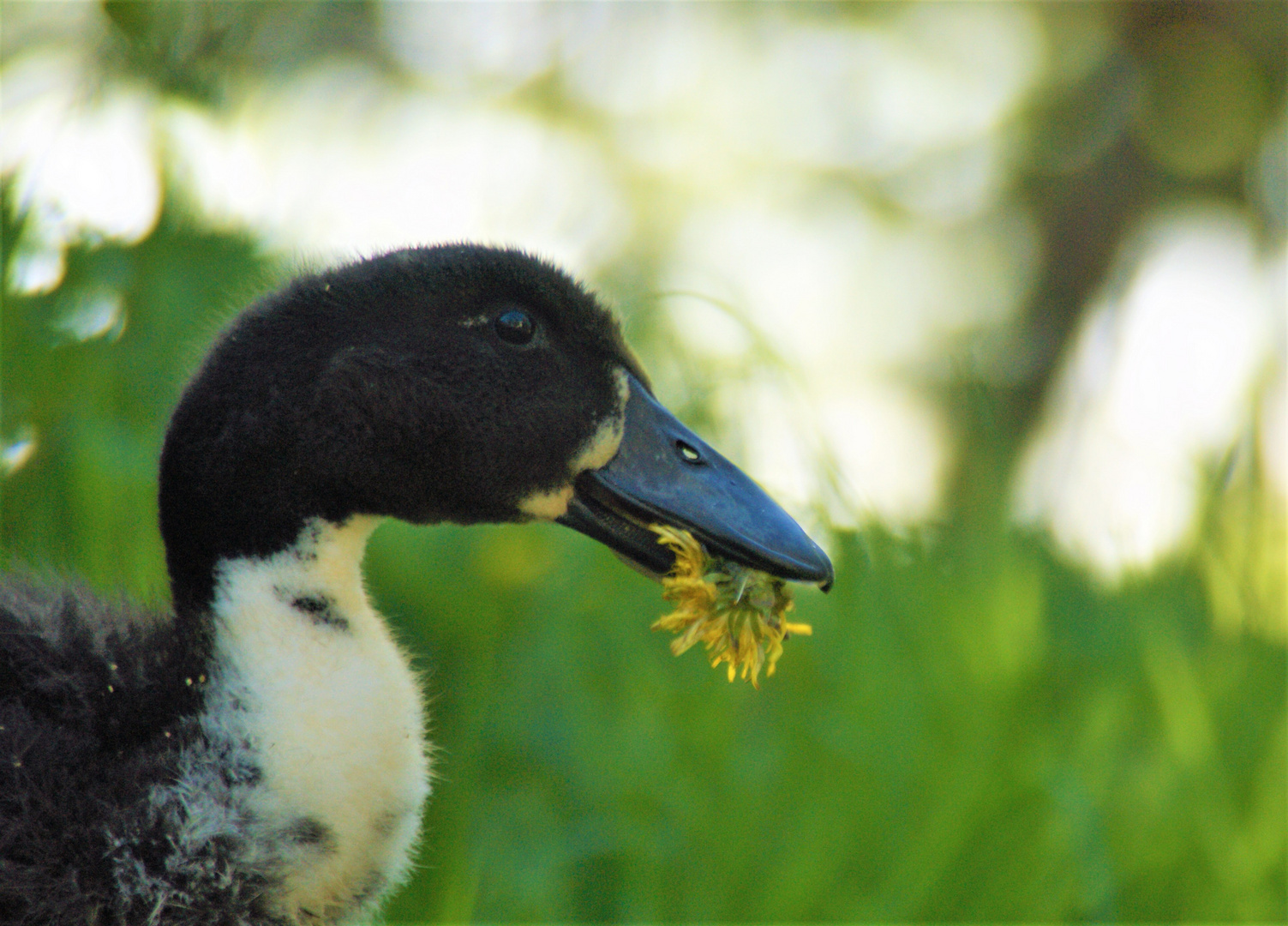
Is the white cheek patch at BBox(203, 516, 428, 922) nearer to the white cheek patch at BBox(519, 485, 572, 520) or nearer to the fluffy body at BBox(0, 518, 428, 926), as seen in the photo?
the fluffy body at BBox(0, 518, 428, 926)

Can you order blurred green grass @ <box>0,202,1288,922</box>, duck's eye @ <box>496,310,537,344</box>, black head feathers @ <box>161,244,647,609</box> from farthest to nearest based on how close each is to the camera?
blurred green grass @ <box>0,202,1288,922</box> → duck's eye @ <box>496,310,537,344</box> → black head feathers @ <box>161,244,647,609</box>

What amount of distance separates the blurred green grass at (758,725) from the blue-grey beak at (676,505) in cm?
86

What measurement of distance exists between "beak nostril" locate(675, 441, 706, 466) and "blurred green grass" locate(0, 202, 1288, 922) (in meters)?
0.95

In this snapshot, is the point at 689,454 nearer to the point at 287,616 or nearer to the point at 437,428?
the point at 437,428

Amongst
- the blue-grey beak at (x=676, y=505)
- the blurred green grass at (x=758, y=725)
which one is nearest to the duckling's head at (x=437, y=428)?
the blue-grey beak at (x=676, y=505)

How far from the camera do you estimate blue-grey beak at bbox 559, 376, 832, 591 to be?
6.16ft

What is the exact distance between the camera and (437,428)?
1899 mm

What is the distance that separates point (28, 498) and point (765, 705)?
1.99 metres

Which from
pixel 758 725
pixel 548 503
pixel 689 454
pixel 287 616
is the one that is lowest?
pixel 758 725

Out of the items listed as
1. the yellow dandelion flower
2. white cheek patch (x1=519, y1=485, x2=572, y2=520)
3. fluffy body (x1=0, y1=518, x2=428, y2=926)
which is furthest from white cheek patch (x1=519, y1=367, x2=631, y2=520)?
fluffy body (x1=0, y1=518, x2=428, y2=926)

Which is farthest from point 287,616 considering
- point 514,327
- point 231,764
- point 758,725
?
point 758,725

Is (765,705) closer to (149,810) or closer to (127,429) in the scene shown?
(127,429)

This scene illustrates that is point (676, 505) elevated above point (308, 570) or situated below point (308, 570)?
above

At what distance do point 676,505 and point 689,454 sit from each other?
11 centimetres
